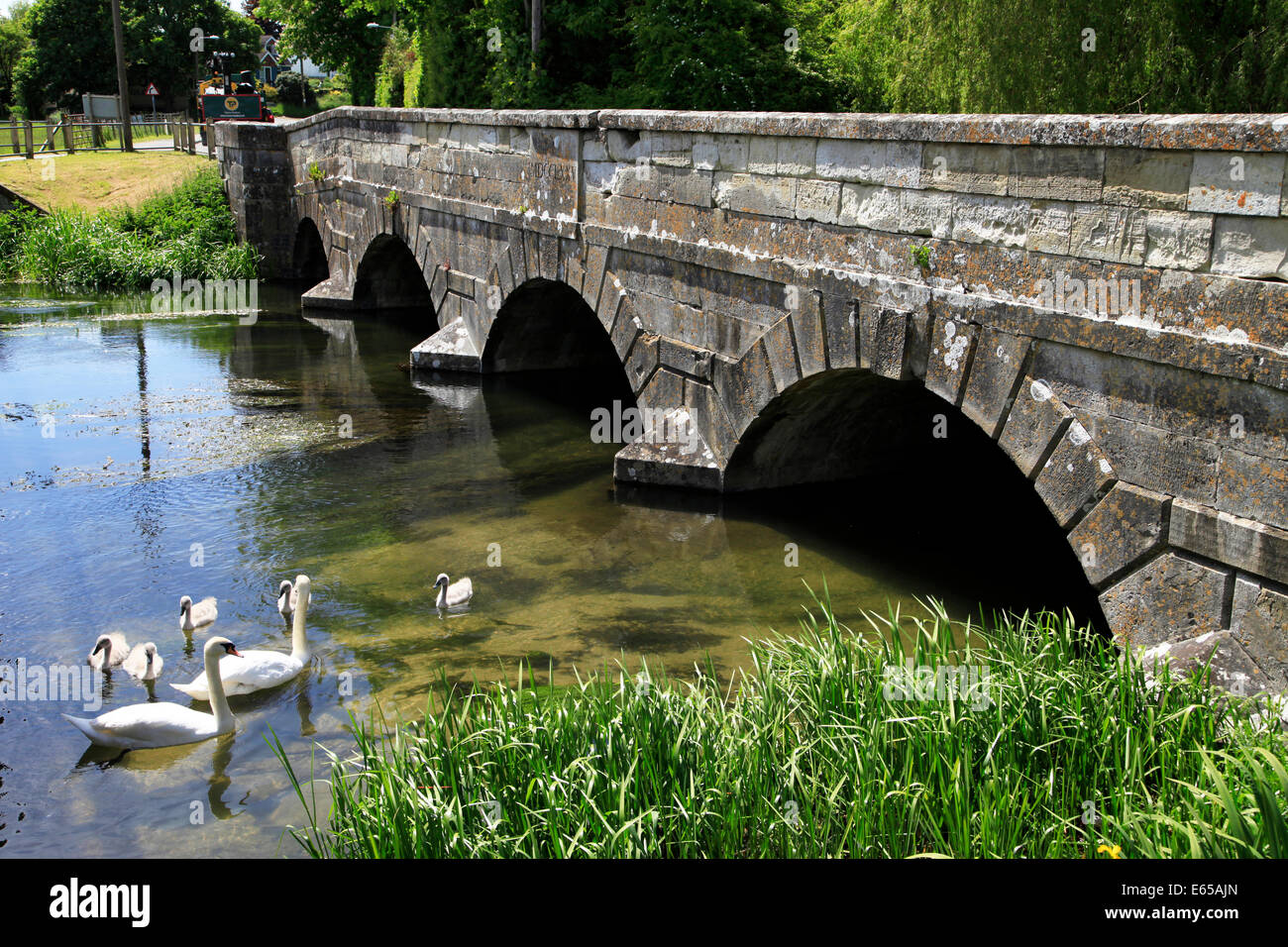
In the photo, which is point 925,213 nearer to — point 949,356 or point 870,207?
point 870,207

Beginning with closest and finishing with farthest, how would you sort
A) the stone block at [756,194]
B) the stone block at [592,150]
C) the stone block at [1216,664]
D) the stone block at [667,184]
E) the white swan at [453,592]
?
the stone block at [1216,664]
the white swan at [453,592]
the stone block at [756,194]
the stone block at [667,184]
the stone block at [592,150]

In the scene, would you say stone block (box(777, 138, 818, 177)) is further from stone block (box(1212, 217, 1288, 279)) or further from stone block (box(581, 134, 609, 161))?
stone block (box(1212, 217, 1288, 279))

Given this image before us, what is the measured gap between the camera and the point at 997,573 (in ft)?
28.2

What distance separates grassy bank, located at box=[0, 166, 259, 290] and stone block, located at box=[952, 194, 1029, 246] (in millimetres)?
18636

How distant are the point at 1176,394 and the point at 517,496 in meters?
5.91

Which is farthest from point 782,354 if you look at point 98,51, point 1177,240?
point 98,51

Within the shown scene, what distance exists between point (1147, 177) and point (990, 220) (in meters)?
1.07

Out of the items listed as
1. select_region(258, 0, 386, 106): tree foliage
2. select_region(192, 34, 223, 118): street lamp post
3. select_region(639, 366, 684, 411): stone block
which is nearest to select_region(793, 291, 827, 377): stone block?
select_region(639, 366, 684, 411): stone block

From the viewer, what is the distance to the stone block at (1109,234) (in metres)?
5.94

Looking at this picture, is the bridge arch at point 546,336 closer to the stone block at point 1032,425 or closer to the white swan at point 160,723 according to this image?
the stone block at point 1032,425

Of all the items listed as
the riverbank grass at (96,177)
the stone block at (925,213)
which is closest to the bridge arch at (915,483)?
the stone block at (925,213)

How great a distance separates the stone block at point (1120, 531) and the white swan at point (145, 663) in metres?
5.29

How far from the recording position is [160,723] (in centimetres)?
629

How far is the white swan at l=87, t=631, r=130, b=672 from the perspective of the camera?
705 cm
